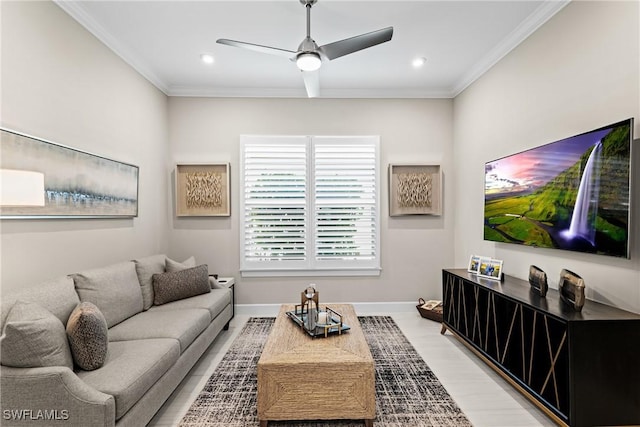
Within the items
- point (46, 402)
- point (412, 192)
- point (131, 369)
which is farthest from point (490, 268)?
point (46, 402)

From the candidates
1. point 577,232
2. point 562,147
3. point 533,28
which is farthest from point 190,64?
point 577,232

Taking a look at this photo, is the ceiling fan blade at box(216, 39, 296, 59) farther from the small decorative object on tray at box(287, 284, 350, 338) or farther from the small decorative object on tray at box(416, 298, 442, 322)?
the small decorative object on tray at box(416, 298, 442, 322)

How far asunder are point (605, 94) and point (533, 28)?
108cm

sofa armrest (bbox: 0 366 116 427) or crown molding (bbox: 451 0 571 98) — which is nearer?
sofa armrest (bbox: 0 366 116 427)

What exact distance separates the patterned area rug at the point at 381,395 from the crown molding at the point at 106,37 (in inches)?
127

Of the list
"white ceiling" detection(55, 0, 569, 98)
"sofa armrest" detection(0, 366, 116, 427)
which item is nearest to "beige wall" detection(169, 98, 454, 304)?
"white ceiling" detection(55, 0, 569, 98)

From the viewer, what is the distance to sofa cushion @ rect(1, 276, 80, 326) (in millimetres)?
1938

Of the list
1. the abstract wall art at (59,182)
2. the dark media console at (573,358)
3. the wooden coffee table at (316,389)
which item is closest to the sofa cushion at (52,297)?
the abstract wall art at (59,182)

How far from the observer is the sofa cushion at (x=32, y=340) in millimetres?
1659

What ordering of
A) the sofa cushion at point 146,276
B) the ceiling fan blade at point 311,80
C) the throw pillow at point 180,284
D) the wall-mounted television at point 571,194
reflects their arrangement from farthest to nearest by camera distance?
the throw pillow at point 180,284 < the sofa cushion at point 146,276 < the ceiling fan blade at point 311,80 < the wall-mounted television at point 571,194

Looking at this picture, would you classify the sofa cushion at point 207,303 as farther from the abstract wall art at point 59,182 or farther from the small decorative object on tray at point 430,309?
the small decorative object on tray at point 430,309

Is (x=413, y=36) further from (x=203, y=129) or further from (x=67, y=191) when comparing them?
(x=67, y=191)

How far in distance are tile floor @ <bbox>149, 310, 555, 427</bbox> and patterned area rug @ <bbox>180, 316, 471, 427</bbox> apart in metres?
0.08

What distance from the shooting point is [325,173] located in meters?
4.55
